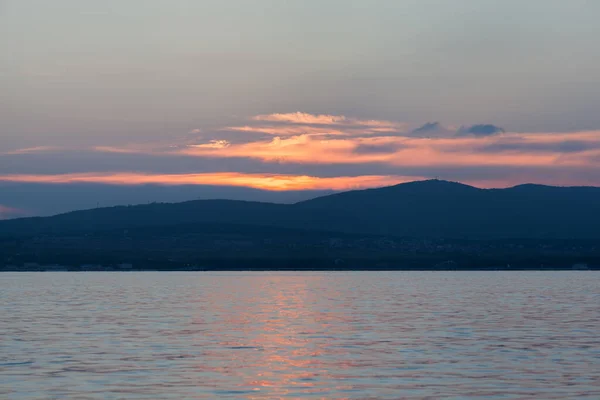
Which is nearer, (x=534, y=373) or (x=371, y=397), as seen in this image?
(x=371, y=397)

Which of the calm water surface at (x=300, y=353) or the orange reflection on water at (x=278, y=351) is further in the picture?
the orange reflection on water at (x=278, y=351)

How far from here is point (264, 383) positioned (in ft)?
124

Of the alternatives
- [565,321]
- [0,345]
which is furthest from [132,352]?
[565,321]

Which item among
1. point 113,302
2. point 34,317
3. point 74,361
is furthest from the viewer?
point 113,302

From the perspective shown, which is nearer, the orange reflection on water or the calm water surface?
the calm water surface

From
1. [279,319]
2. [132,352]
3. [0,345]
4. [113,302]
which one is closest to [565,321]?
[279,319]

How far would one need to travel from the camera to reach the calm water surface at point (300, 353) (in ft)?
119

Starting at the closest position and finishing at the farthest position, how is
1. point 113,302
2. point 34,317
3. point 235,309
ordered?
point 34,317 → point 235,309 → point 113,302

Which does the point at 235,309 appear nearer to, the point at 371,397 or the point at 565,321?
the point at 565,321

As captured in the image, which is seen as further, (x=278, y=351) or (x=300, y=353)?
(x=278, y=351)

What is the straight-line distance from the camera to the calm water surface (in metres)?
36.3

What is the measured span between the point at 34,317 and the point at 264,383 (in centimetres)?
3896

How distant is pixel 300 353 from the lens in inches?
1912

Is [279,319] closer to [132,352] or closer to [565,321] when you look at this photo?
[565,321]
